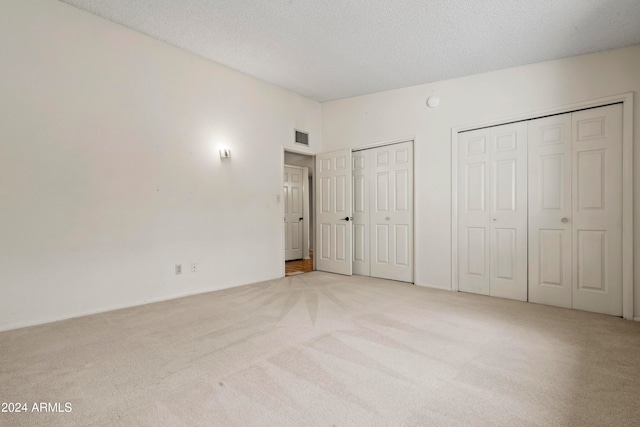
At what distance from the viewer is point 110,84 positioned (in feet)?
10.8

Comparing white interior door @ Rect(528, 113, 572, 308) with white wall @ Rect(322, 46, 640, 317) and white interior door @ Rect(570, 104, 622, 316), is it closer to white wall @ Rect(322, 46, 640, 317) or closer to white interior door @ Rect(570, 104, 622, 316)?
white interior door @ Rect(570, 104, 622, 316)

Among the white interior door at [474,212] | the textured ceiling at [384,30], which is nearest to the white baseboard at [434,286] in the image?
the white interior door at [474,212]

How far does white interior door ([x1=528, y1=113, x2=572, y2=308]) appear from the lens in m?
3.53

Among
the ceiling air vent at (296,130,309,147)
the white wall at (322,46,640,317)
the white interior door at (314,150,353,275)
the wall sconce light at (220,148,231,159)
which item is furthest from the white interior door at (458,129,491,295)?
the wall sconce light at (220,148,231,159)

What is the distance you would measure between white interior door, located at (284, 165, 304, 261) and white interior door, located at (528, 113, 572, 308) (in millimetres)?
4582

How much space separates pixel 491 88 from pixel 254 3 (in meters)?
3.03

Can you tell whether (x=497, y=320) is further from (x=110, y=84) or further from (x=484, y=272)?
(x=110, y=84)

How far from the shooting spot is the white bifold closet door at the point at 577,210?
10.8ft

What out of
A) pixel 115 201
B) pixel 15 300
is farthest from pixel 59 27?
pixel 15 300

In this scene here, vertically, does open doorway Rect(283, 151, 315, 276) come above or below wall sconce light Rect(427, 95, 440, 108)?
below

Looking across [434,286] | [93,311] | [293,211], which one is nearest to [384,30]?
[434,286]

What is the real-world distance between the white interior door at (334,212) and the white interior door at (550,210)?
2511 mm

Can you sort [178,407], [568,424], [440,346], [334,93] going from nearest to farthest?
[568,424], [178,407], [440,346], [334,93]

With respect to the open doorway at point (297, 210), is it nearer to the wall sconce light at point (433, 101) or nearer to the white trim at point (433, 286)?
the white trim at point (433, 286)
